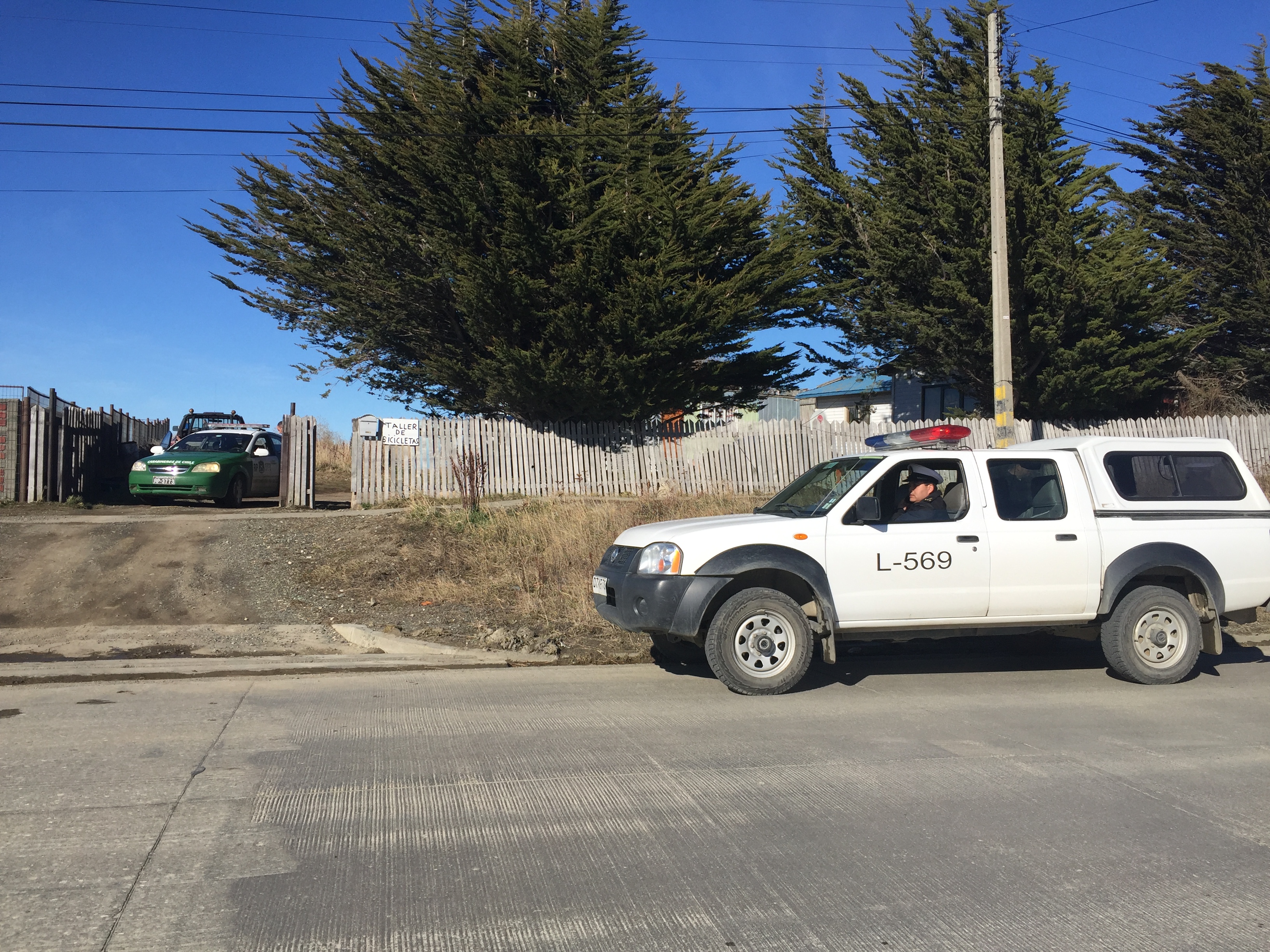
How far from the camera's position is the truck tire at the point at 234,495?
17531mm

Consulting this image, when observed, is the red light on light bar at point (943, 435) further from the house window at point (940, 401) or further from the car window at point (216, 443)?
the house window at point (940, 401)

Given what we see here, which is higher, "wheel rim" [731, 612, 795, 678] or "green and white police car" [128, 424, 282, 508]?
"green and white police car" [128, 424, 282, 508]

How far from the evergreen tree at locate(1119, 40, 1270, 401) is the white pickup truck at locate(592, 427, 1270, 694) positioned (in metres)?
20.1

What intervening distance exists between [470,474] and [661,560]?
28.6 feet

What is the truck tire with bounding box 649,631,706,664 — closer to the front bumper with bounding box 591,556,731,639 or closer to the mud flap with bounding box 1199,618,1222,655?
the front bumper with bounding box 591,556,731,639

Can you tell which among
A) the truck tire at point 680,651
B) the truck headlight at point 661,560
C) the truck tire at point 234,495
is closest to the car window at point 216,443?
the truck tire at point 234,495

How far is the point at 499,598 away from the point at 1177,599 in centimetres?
654

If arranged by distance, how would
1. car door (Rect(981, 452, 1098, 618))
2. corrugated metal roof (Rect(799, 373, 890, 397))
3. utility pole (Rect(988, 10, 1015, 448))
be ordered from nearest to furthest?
car door (Rect(981, 452, 1098, 618)) < utility pole (Rect(988, 10, 1015, 448)) < corrugated metal roof (Rect(799, 373, 890, 397))

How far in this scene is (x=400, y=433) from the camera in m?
17.6

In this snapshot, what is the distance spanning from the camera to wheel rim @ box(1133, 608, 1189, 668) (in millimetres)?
7953

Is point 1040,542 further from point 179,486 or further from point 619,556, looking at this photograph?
point 179,486

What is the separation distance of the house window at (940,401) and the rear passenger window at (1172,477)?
1931 cm

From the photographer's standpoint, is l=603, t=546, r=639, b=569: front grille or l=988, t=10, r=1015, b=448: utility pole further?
l=988, t=10, r=1015, b=448: utility pole

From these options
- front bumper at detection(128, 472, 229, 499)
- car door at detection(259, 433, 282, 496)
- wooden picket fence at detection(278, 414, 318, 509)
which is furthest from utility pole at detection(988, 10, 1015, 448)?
front bumper at detection(128, 472, 229, 499)
